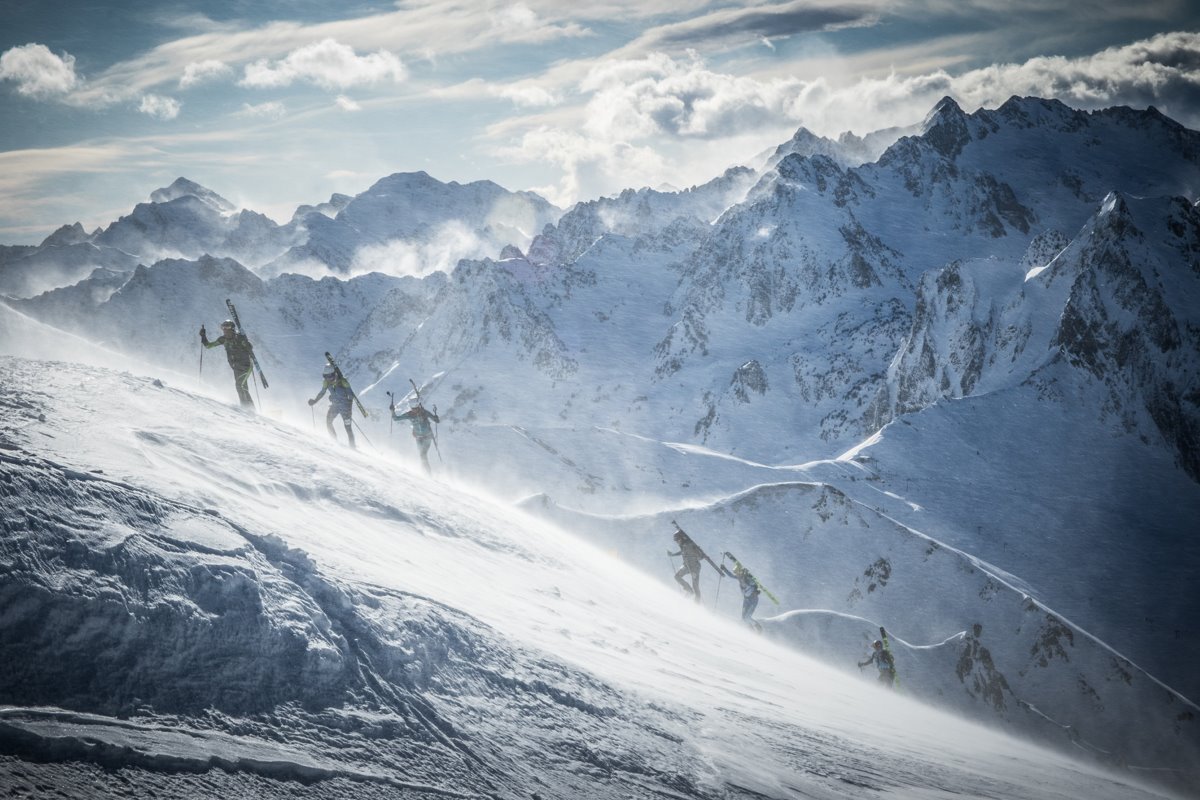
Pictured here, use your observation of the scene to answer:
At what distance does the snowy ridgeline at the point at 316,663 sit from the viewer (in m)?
4.57

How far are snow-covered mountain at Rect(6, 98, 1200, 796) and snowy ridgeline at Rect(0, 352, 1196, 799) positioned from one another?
501 inches

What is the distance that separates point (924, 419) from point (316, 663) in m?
65.9

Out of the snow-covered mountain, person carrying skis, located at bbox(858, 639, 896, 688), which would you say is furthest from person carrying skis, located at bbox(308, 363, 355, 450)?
person carrying skis, located at bbox(858, 639, 896, 688)

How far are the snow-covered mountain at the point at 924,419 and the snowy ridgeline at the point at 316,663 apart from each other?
1274cm

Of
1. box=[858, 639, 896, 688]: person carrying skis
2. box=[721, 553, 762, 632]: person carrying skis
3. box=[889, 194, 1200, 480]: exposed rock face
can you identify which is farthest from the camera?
box=[889, 194, 1200, 480]: exposed rock face

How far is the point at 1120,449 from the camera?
6669cm

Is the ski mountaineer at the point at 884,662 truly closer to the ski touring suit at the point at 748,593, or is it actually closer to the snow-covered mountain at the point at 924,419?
the ski touring suit at the point at 748,593

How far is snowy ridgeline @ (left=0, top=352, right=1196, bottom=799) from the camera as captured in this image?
15.0ft

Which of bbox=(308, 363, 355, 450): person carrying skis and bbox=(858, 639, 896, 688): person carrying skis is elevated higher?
bbox=(308, 363, 355, 450): person carrying skis

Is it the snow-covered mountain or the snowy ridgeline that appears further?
the snow-covered mountain

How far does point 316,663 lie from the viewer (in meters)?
5.50

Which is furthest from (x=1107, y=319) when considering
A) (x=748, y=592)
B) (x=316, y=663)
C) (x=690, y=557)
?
(x=316, y=663)

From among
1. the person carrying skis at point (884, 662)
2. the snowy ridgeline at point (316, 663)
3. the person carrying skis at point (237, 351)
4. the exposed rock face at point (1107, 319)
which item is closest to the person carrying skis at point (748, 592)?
the person carrying skis at point (884, 662)

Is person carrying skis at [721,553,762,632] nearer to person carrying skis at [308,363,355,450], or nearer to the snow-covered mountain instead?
the snow-covered mountain
